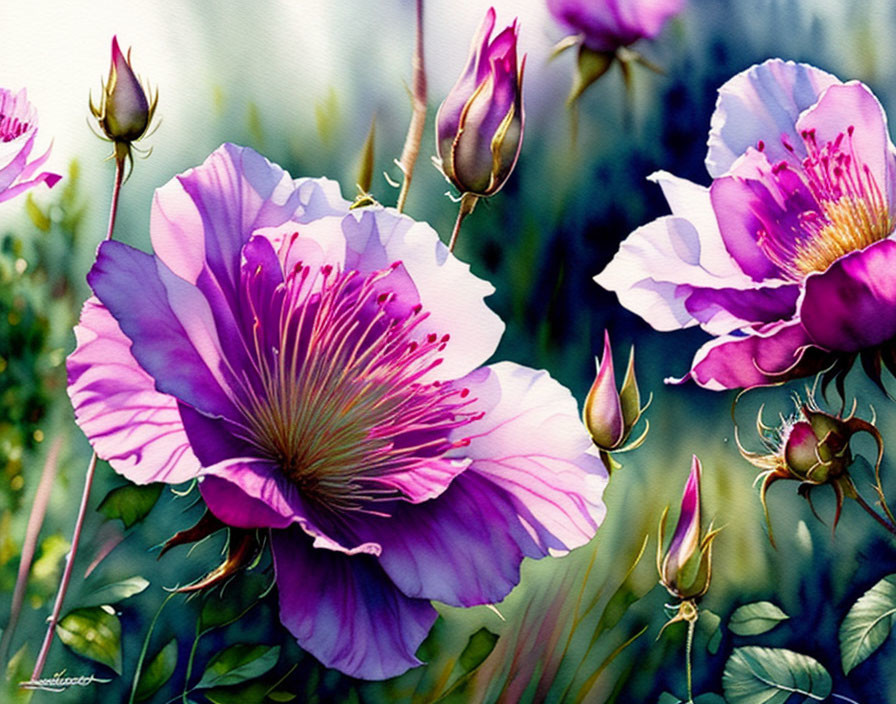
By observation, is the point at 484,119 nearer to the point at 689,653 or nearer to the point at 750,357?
the point at 750,357

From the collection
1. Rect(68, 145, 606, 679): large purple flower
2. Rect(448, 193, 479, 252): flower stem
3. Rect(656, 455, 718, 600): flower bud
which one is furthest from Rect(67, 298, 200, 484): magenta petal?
Rect(656, 455, 718, 600): flower bud

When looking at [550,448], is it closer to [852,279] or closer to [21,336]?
[852,279]

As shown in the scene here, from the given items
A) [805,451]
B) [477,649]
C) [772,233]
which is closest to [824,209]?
[772,233]

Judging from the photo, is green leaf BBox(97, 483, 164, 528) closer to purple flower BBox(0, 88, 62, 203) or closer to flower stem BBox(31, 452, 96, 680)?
flower stem BBox(31, 452, 96, 680)

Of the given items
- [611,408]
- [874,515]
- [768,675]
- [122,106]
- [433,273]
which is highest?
[122,106]

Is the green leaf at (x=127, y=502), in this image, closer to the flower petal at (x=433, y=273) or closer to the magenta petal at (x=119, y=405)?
the magenta petal at (x=119, y=405)

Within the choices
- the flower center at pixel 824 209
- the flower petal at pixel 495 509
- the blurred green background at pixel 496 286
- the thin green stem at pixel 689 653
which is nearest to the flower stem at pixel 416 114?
the blurred green background at pixel 496 286

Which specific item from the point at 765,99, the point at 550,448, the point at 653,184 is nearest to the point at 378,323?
the point at 550,448
